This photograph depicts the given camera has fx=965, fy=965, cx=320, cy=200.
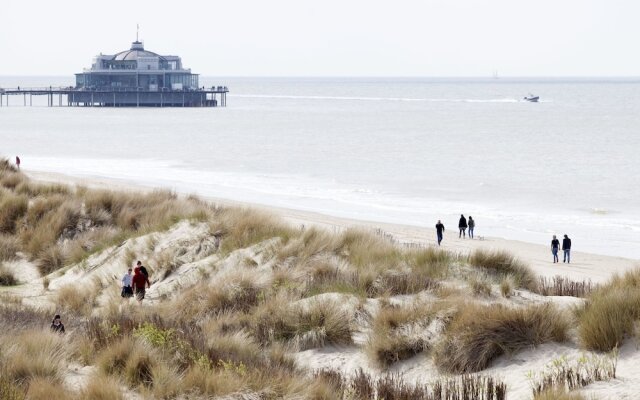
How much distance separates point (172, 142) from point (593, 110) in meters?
87.7

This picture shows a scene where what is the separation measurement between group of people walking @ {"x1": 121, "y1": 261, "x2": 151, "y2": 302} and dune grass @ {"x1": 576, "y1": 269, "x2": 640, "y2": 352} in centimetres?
795

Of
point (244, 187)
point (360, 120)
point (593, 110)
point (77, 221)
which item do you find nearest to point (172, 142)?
point (244, 187)

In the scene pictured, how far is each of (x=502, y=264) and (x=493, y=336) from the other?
4760 mm

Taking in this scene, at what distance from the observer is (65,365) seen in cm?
917

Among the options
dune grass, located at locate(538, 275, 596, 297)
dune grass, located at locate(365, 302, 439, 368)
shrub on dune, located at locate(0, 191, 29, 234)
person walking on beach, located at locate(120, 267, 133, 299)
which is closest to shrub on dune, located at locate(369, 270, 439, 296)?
dune grass, located at locate(365, 302, 439, 368)

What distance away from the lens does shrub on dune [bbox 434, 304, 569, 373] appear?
35.2 ft

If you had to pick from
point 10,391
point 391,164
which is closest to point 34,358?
point 10,391

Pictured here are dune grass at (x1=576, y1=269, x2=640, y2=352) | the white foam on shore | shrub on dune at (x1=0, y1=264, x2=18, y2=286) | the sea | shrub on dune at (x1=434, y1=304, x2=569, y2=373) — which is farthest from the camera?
the sea

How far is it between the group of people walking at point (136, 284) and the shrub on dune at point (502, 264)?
5547mm

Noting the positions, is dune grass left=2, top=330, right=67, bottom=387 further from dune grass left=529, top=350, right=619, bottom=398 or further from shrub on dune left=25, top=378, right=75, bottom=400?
dune grass left=529, top=350, right=619, bottom=398

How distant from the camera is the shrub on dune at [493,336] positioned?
1072 cm

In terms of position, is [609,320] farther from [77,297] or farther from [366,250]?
[77,297]

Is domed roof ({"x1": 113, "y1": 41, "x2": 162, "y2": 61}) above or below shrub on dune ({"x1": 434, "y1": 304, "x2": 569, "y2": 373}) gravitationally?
above

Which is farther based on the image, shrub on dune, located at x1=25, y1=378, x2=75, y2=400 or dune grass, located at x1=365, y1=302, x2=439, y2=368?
dune grass, located at x1=365, y1=302, x2=439, y2=368
